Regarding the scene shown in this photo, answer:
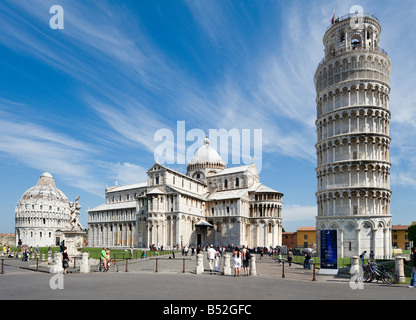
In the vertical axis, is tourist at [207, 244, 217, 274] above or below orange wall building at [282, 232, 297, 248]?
above

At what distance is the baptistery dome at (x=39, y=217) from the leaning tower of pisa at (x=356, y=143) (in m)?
126

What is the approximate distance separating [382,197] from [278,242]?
97.9 feet

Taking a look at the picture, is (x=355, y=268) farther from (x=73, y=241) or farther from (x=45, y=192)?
(x=45, y=192)

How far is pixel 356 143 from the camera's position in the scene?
49.6 m

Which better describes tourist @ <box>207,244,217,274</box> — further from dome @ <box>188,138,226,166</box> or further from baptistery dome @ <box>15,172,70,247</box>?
baptistery dome @ <box>15,172,70,247</box>

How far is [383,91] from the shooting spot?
51.2 metres

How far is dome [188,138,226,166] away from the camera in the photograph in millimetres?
86050

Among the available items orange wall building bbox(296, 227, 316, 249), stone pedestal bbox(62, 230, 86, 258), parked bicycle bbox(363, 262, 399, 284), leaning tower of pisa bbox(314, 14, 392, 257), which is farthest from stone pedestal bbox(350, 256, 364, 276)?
orange wall building bbox(296, 227, 316, 249)

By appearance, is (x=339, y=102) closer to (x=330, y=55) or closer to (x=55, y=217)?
(x=330, y=55)

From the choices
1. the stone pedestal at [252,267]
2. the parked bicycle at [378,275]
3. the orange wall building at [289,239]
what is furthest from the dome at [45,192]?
the parked bicycle at [378,275]

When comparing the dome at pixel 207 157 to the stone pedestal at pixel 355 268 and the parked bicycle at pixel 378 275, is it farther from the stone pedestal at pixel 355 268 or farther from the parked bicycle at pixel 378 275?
the parked bicycle at pixel 378 275

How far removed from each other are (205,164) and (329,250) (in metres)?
61.7

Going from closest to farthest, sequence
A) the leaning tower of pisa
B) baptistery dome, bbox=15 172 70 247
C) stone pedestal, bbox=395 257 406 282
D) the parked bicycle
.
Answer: the parked bicycle, stone pedestal, bbox=395 257 406 282, the leaning tower of pisa, baptistery dome, bbox=15 172 70 247

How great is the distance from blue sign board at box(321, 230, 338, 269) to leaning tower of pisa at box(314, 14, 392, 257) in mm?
26299
